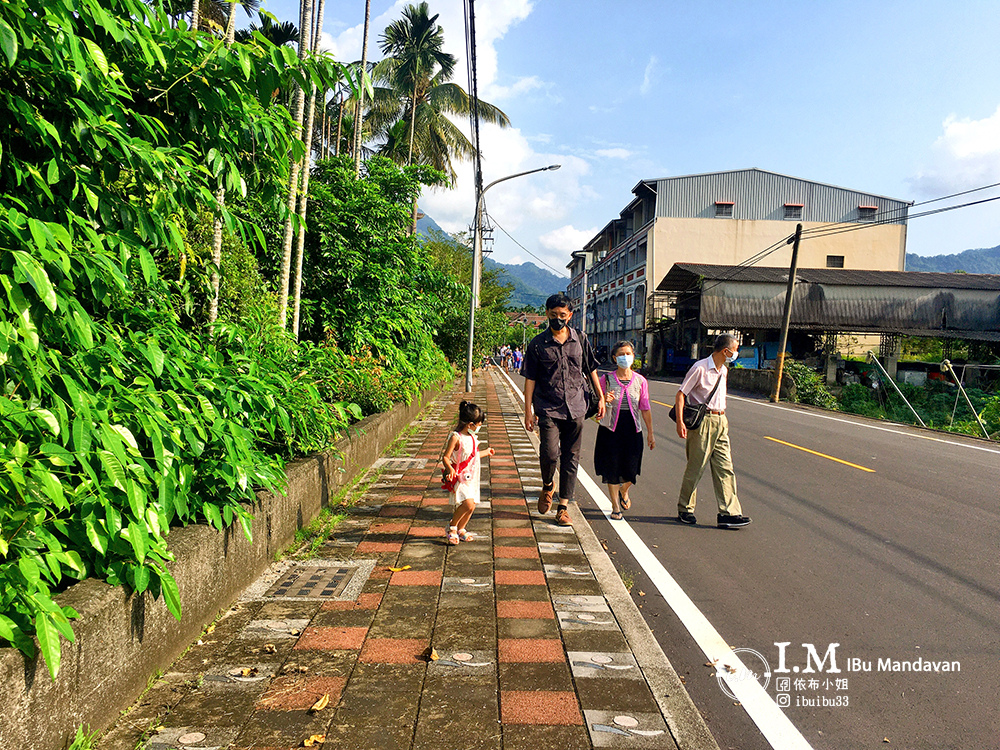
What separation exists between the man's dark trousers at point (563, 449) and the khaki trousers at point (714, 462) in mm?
1066

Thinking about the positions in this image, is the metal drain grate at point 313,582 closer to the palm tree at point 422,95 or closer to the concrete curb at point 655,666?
the concrete curb at point 655,666

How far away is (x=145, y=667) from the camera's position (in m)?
2.86

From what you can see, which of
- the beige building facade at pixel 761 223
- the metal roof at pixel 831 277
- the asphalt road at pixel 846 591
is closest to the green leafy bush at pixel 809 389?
the metal roof at pixel 831 277

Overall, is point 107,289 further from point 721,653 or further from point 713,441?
point 713,441

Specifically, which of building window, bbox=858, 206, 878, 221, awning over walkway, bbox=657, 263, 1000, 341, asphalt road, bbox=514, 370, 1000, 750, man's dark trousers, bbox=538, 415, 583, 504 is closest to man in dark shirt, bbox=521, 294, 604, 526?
man's dark trousers, bbox=538, 415, 583, 504

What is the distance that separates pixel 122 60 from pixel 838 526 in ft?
20.9

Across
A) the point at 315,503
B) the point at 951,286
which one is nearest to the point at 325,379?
the point at 315,503

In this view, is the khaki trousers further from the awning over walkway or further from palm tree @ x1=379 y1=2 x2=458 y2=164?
the awning over walkway

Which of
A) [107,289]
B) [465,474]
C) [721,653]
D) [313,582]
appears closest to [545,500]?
[465,474]

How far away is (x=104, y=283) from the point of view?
2619 millimetres

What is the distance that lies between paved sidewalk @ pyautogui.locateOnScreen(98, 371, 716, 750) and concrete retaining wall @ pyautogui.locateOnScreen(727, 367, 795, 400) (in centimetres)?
2156

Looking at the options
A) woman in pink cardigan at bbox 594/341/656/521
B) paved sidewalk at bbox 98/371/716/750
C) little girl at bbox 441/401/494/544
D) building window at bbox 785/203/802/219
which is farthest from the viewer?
building window at bbox 785/203/802/219

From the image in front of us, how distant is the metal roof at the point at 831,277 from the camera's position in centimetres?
3597

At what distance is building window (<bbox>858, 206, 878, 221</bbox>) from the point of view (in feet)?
160
